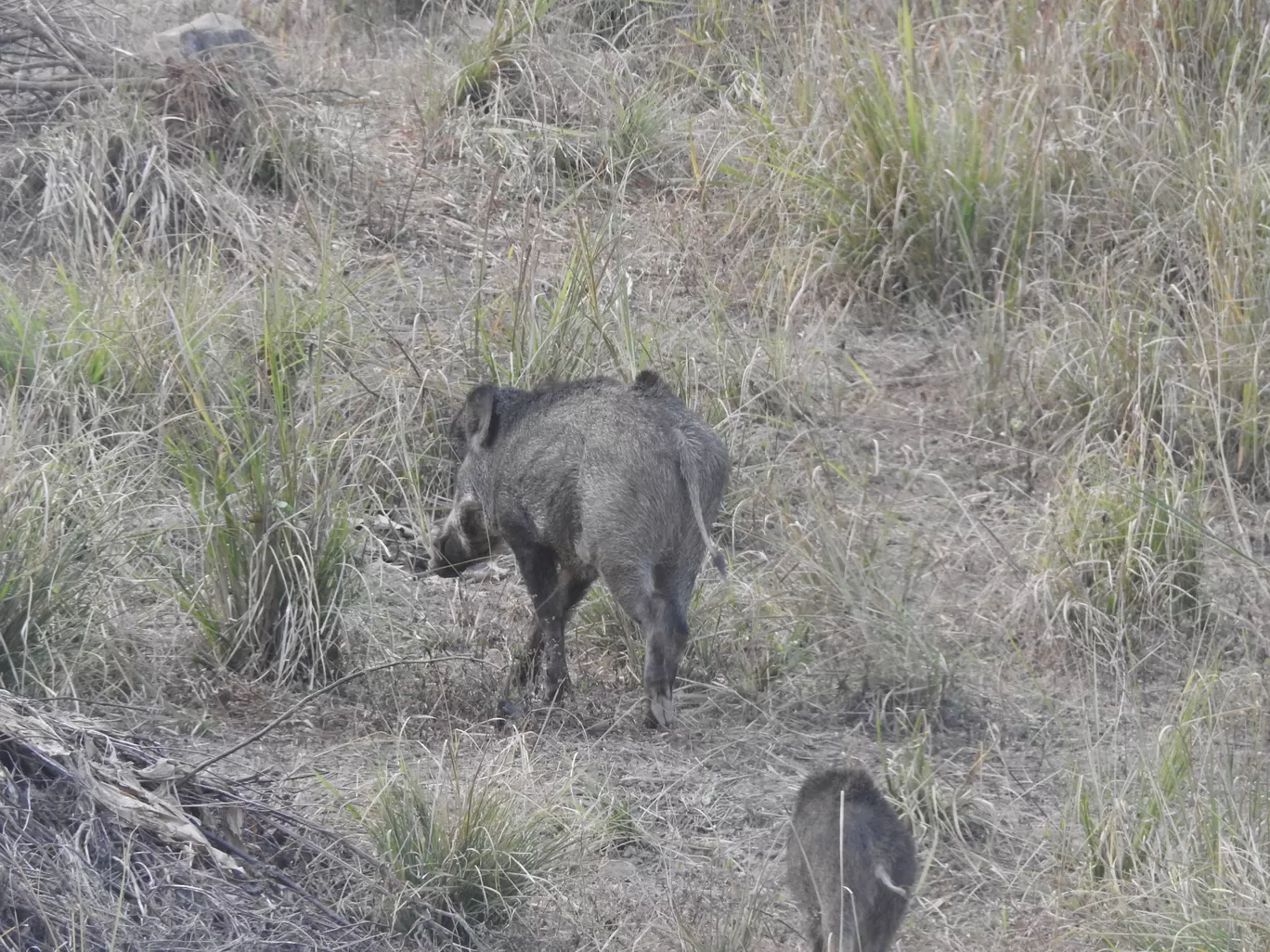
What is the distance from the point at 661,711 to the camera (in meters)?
5.53

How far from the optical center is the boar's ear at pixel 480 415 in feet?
19.0

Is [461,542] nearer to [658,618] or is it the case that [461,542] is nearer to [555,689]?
[555,689]

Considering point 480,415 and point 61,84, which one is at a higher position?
point 61,84

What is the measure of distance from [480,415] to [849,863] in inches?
92.0

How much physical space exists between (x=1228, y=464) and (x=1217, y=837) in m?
3.06

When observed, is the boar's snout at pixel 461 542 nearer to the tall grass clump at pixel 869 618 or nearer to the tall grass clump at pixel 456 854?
the tall grass clump at pixel 869 618

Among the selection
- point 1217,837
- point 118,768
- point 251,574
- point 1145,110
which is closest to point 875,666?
point 1217,837

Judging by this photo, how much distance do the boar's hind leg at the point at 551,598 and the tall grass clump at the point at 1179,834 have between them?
163cm

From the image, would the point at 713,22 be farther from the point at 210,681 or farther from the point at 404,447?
the point at 210,681

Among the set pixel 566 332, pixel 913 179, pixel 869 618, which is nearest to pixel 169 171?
pixel 566 332

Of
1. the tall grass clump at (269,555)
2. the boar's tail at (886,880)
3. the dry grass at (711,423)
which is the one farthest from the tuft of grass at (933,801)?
the tall grass clump at (269,555)

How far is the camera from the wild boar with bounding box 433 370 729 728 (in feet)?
17.6

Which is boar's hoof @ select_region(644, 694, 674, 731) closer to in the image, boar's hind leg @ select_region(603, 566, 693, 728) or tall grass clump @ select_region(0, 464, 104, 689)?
boar's hind leg @ select_region(603, 566, 693, 728)

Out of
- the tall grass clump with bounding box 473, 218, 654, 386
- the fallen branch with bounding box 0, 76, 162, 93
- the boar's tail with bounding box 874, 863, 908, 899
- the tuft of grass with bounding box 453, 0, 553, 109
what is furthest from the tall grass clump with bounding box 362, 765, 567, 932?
the tuft of grass with bounding box 453, 0, 553, 109
